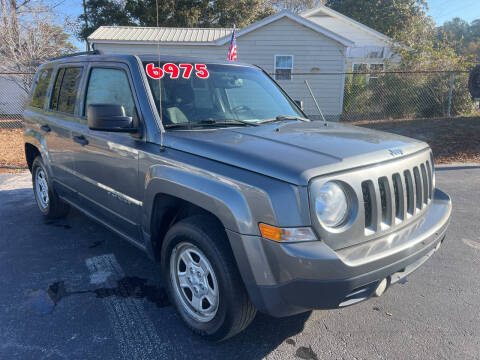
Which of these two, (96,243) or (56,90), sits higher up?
(56,90)

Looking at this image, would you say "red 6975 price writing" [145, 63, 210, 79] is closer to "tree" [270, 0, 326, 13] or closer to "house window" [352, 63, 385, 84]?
"house window" [352, 63, 385, 84]

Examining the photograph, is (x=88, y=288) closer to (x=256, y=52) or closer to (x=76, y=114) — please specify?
(x=76, y=114)

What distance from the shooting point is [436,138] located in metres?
10.2

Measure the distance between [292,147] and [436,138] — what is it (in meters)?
9.32

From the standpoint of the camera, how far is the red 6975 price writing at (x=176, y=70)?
10.2 ft

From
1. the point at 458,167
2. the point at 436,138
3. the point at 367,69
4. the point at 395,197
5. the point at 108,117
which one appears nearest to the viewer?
the point at 395,197

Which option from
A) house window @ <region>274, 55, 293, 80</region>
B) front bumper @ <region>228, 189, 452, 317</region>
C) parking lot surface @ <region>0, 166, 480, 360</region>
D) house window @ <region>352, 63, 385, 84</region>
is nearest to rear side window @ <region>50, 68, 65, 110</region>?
parking lot surface @ <region>0, 166, 480, 360</region>

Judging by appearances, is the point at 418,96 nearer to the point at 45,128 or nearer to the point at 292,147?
the point at 45,128

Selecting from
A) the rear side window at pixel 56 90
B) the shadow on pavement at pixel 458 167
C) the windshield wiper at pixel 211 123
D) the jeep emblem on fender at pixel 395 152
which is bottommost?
the shadow on pavement at pixel 458 167

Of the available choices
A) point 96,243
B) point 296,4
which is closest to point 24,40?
point 96,243

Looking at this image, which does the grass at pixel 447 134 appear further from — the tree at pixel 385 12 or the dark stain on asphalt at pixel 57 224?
the tree at pixel 385 12

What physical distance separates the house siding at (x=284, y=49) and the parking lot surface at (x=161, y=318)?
42.7 ft

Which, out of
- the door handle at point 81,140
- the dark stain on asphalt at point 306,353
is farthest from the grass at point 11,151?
the dark stain on asphalt at point 306,353

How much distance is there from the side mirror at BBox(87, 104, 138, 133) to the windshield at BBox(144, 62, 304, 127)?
12.6 inches
